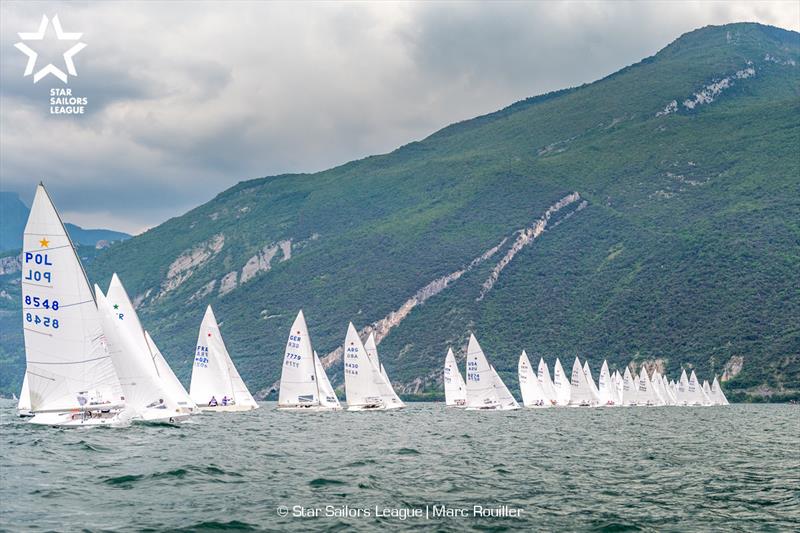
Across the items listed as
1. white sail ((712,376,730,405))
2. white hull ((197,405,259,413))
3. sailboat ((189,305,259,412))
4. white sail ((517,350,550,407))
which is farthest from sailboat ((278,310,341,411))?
white sail ((712,376,730,405))

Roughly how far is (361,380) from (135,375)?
43739 mm

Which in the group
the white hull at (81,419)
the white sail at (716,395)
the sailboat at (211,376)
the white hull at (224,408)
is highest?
the sailboat at (211,376)

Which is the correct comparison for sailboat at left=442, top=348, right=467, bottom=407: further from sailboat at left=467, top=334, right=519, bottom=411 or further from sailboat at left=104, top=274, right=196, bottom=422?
sailboat at left=104, top=274, right=196, bottom=422

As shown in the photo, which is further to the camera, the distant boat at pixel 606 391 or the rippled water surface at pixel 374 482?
the distant boat at pixel 606 391

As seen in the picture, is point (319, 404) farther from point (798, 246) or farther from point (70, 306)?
point (798, 246)

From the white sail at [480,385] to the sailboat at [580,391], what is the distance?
28.3 m

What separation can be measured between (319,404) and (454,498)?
2365 inches

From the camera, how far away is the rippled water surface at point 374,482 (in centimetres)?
2023

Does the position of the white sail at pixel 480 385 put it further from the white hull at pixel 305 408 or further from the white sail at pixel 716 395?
the white sail at pixel 716 395

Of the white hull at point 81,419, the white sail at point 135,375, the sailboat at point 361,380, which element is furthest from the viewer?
the sailboat at point 361,380

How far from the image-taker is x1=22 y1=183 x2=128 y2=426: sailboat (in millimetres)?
35906

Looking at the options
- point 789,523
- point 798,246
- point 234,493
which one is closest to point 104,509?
point 234,493

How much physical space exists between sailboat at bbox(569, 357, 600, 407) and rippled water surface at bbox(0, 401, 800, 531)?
72.0 metres

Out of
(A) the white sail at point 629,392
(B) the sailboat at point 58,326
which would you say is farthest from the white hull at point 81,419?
(A) the white sail at point 629,392
